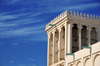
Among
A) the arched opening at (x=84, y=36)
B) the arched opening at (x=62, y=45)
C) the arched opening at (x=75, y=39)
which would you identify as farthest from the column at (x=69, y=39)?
the arched opening at (x=84, y=36)

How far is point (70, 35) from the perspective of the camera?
36.1m

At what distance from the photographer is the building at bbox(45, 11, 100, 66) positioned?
35894 millimetres

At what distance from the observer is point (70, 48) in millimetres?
35500

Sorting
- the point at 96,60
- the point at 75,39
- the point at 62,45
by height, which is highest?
the point at 75,39

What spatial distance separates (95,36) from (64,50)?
17.4 feet

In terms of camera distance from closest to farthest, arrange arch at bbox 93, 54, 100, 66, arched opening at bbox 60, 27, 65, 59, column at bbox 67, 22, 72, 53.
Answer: arch at bbox 93, 54, 100, 66 < column at bbox 67, 22, 72, 53 < arched opening at bbox 60, 27, 65, 59

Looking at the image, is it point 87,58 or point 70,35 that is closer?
point 87,58

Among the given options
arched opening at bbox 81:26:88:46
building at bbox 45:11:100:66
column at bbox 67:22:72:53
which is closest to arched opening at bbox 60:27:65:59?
building at bbox 45:11:100:66

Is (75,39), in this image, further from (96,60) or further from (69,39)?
(96,60)

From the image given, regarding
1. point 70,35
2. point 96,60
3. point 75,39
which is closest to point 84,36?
point 75,39

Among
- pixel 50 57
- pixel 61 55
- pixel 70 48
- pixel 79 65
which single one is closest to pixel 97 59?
pixel 79 65

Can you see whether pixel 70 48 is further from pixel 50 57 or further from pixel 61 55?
pixel 50 57

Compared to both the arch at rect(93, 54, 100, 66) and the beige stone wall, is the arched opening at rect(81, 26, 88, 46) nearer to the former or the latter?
the beige stone wall

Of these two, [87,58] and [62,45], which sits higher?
[62,45]
